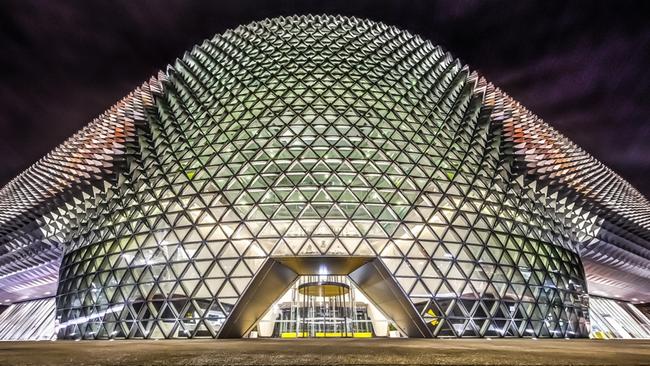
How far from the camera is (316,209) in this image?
68.1 ft

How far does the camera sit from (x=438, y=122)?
28281 mm

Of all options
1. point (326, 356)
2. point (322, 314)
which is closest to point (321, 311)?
point (322, 314)

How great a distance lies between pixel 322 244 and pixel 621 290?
41460 mm

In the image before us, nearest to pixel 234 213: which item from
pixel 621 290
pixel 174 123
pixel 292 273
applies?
pixel 292 273

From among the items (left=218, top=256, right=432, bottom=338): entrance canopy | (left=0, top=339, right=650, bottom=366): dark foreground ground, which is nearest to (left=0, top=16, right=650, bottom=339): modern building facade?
(left=218, top=256, right=432, bottom=338): entrance canopy

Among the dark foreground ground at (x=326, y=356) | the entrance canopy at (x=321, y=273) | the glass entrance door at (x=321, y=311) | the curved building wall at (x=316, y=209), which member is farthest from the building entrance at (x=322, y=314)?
the dark foreground ground at (x=326, y=356)

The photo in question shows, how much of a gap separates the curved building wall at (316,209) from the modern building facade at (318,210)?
0.12 meters

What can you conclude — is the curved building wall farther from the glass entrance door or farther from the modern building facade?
the glass entrance door

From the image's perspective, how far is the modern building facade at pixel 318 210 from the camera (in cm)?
1927

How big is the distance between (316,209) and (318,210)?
0.43 feet

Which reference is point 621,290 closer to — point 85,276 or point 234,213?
point 234,213

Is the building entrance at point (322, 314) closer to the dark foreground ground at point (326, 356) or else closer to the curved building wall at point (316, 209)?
the curved building wall at point (316, 209)

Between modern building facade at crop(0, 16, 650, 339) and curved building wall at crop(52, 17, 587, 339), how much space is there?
12cm

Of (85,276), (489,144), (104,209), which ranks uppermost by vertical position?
(489,144)
